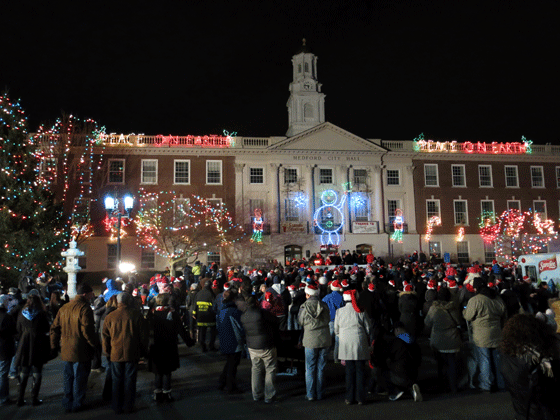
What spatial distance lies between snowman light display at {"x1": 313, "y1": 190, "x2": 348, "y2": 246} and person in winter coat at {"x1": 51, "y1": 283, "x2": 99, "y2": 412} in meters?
32.3

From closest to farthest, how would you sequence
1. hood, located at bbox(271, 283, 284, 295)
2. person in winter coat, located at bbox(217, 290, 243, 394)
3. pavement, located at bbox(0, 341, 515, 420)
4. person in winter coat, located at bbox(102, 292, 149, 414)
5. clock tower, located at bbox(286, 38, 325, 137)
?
1. pavement, located at bbox(0, 341, 515, 420)
2. person in winter coat, located at bbox(102, 292, 149, 414)
3. person in winter coat, located at bbox(217, 290, 243, 394)
4. hood, located at bbox(271, 283, 284, 295)
5. clock tower, located at bbox(286, 38, 325, 137)

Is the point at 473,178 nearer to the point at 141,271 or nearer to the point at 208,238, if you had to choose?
the point at 208,238

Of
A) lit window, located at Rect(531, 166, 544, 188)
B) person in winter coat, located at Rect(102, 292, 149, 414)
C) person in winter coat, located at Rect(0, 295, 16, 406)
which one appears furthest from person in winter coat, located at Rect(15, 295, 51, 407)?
lit window, located at Rect(531, 166, 544, 188)

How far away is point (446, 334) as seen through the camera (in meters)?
8.60

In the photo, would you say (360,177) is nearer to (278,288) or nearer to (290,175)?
(290,175)

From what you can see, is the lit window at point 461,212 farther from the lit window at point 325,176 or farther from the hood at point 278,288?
the hood at point 278,288

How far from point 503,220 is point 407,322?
1369 inches

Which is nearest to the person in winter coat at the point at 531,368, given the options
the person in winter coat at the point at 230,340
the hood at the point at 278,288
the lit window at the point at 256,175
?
the person in winter coat at the point at 230,340

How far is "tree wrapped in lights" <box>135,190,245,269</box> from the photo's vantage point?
35.5m

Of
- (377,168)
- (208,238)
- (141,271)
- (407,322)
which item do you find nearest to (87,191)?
(141,271)

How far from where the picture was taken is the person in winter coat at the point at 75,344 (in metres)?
7.66

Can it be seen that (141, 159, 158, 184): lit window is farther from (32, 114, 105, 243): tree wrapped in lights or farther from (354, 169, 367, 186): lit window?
(354, 169, 367, 186): lit window

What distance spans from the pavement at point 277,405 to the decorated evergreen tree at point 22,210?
1291 cm

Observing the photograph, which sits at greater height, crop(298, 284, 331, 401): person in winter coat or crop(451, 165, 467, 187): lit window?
crop(451, 165, 467, 187): lit window
